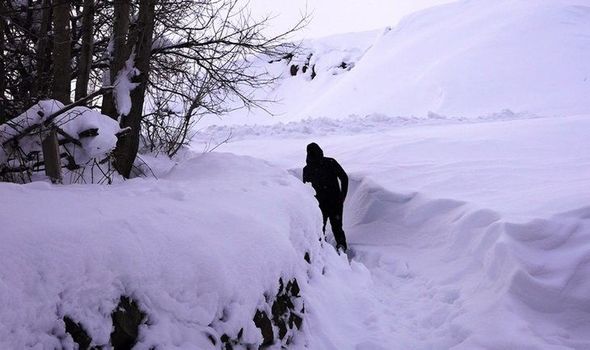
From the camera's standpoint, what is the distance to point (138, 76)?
19.1 ft

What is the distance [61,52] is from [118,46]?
67 cm

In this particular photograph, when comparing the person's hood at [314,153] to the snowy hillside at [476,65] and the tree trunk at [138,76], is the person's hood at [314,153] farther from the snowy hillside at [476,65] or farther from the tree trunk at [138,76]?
the snowy hillside at [476,65]

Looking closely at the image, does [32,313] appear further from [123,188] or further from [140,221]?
[123,188]

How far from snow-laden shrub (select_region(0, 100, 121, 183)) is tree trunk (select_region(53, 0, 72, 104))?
4.05 ft

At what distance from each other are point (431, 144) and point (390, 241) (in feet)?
12.9

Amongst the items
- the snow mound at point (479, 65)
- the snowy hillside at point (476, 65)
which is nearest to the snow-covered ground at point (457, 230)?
the snowy hillside at point (476, 65)

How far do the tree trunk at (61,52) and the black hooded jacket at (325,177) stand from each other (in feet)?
10.5

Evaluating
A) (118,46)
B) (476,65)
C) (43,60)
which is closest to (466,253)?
(118,46)

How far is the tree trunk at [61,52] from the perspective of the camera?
203 inches

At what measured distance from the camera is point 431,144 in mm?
10422

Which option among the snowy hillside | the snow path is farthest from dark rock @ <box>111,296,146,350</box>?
the snowy hillside

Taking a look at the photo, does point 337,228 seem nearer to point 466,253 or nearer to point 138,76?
point 466,253

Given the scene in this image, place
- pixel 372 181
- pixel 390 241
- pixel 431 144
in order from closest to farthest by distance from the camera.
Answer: pixel 390 241, pixel 372 181, pixel 431 144

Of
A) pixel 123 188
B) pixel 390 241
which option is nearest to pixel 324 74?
pixel 390 241
